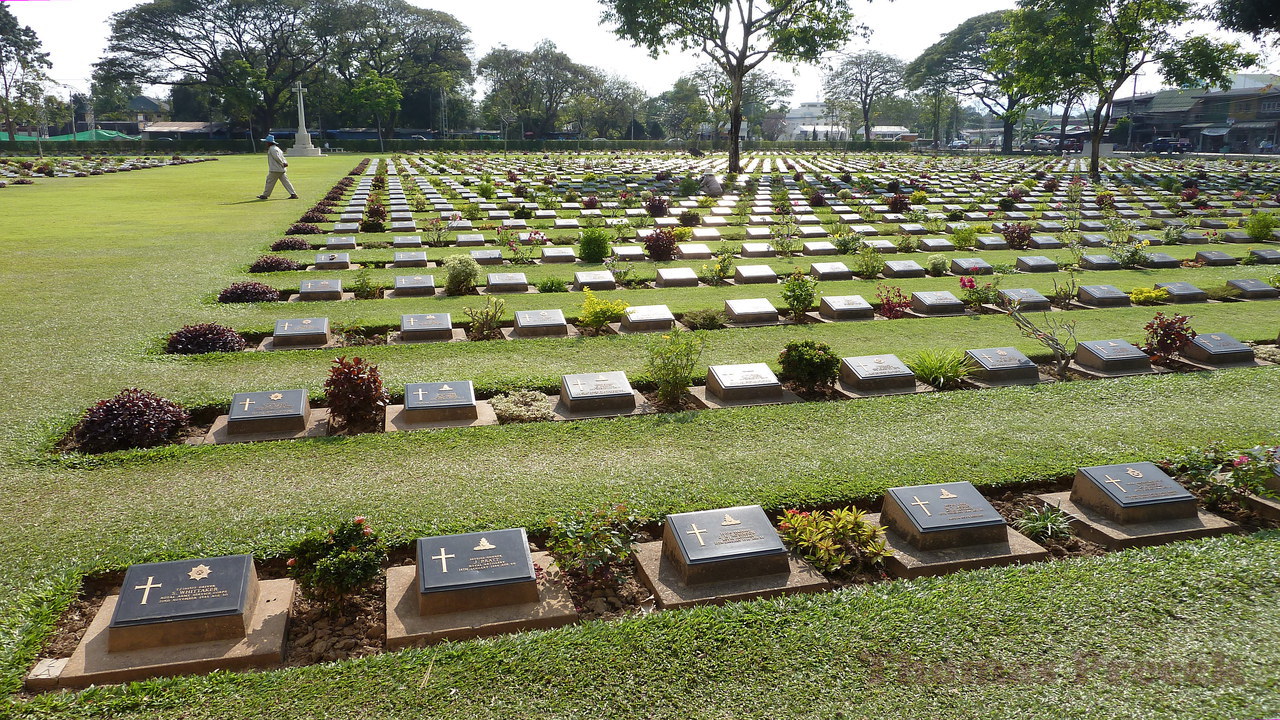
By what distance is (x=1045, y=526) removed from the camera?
475 cm

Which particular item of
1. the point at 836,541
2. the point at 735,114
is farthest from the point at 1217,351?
the point at 735,114

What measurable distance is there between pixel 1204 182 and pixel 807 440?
3371 centimetres

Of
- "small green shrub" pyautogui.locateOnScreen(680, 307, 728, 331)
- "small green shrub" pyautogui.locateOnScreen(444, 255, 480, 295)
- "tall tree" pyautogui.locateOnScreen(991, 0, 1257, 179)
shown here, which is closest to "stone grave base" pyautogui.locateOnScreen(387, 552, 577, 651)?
"small green shrub" pyautogui.locateOnScreen(680, 307, 728, 331)

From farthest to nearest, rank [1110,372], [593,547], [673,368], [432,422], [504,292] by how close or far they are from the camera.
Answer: [504,292], [1110,372], [673,368], [432,422], [593,547]

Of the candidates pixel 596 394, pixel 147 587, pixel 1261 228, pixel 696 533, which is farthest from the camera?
pixel 1261 228

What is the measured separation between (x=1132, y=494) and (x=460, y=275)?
9097 mm

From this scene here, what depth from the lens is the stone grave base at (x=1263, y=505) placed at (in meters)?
4.87

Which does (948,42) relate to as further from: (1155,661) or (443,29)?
(1155,661)

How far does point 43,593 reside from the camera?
13.1 ft

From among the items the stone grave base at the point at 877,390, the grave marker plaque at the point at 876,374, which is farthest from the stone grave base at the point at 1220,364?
the grave marker plaque at the point at 876,374

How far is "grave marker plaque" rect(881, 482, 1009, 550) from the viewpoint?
4.48 metres

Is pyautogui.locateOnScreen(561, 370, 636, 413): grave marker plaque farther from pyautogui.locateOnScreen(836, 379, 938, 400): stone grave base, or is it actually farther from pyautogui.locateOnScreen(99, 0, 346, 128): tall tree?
pyautogui.locateOnScreen(99, 0, 346, 128): tall tree

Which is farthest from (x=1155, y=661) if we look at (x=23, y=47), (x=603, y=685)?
(x=23, y=47)

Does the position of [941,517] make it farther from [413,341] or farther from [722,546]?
[413,341]
